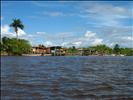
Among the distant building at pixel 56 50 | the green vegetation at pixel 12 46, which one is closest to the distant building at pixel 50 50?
the distant building at pixel 56 50

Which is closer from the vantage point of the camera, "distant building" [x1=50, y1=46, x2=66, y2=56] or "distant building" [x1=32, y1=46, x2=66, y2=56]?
"distant building" [x1=32, y1=46, x2=66, y2=56]

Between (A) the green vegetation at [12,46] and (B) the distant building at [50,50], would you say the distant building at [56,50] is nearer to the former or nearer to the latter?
(B) the distant building at [50,50]

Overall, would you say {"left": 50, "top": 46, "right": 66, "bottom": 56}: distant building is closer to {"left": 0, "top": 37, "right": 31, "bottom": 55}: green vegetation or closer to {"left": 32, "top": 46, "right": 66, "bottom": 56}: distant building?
{"left": 32, "top": 46, "right": 66, "bottom": 56}: distant building

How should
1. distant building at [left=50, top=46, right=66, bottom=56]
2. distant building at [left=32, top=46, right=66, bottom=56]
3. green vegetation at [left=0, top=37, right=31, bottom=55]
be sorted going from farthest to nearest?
distant building at [left=50, top=46, right=66, bottom=56] → distant building at [left=32, top=46, right=66, bottom=56] → green vegetation at [left=0, top=37, right=31, bottom=55]

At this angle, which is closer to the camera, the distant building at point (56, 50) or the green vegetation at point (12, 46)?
the green vegetation at point (12, 46)

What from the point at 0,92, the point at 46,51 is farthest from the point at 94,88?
the point at 46,51

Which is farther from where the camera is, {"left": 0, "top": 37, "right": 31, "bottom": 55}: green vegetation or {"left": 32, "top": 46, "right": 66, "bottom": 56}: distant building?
{"left": 32, "top": 46, "right": 66, "bottom": 56}: distant building

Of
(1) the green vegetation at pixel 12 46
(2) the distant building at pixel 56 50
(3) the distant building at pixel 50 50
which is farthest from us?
(2) the distant building at pixel 56 50

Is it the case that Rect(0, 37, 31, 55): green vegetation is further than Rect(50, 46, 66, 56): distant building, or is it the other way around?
Rect(50, 46, 66, 56): distant building

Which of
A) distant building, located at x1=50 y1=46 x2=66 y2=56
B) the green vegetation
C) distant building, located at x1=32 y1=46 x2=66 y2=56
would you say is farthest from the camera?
distant building, located at x1=50 y1=46 x2=66 y2=56

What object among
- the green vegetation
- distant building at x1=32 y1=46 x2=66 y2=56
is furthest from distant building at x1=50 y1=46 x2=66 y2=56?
the green vegetation

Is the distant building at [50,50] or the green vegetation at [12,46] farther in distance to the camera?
the distant building at [50,50]

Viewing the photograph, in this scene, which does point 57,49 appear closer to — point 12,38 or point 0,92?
point 12,38

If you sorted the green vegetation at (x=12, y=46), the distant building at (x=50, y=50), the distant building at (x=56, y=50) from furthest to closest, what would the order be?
the distant building at (x=56, y=50)
the distant building at (x=50, y=50)
the green vegetation at (x=12, y=46)
